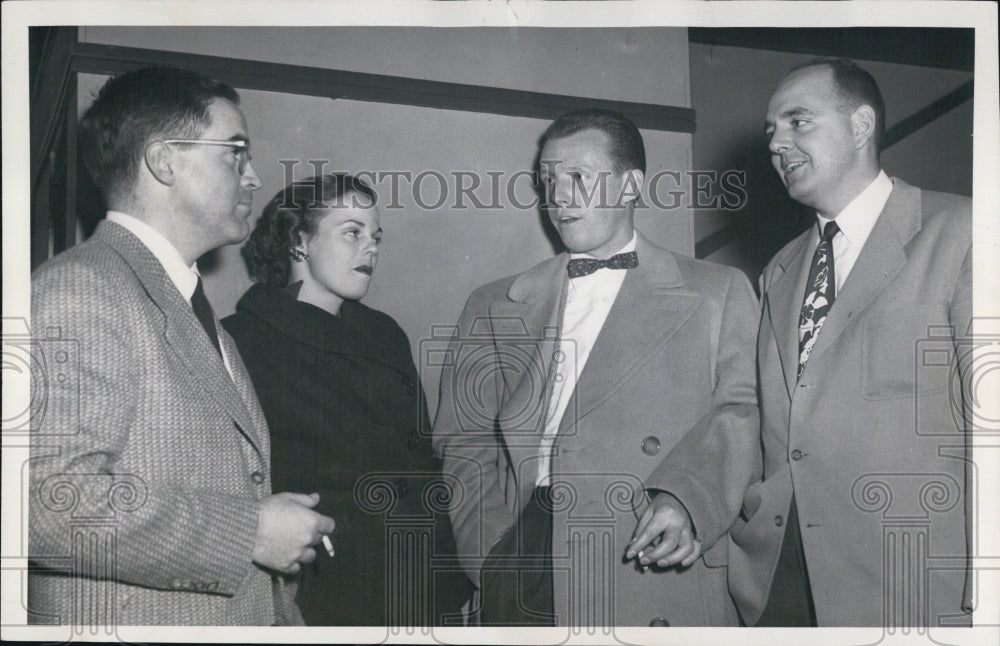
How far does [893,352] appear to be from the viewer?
2545 mm

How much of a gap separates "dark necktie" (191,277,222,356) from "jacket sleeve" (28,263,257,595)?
17 centimetres

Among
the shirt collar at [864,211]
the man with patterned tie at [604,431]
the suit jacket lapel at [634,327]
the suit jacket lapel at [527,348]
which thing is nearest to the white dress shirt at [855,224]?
the shirt collar at [864,211]

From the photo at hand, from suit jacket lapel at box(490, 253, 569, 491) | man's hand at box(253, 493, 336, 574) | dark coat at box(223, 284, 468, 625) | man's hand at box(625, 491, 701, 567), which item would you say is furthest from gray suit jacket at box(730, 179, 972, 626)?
man's hand at box(253, 493, 336, 574)

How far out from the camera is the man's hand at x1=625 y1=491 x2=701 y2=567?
253 cm

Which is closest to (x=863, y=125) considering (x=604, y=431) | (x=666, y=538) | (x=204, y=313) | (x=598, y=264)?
(x=598, y=264)

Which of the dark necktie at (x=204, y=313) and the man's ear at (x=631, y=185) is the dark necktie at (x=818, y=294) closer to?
the man's ear at (x=631, y=185)

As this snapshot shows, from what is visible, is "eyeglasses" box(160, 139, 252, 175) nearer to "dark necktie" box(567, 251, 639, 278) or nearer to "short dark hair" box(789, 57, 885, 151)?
"dark necktie" box(567, 251, 639, 278)

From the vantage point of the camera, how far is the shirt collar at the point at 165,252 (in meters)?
2.43

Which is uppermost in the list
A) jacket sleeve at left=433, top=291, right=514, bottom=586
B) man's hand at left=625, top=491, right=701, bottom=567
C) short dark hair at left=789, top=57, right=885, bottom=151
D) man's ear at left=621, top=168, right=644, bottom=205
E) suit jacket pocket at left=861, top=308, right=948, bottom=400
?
short dark hair at left=789, top=57, right=885, bottom=151

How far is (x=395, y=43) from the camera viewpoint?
9.00 ft

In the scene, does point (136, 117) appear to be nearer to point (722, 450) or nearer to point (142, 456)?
point (142, 456)

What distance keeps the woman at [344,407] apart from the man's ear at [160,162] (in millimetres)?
244

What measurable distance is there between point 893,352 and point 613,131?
2.79ft

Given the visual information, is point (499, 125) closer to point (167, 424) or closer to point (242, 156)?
point (242, 156)
